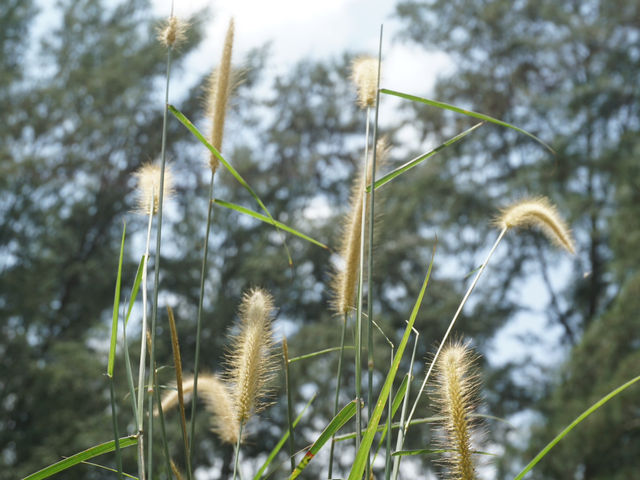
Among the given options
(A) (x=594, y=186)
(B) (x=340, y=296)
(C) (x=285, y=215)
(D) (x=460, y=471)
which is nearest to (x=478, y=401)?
(D) (x=460, y=471)

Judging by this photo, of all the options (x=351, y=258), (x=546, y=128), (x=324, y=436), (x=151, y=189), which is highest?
(x=546, y=128)

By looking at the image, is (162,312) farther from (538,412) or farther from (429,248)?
(538,412)

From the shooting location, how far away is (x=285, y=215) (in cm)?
989

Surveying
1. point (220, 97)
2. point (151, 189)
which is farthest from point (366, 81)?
point (151, 189)

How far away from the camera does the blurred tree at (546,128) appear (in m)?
8.18

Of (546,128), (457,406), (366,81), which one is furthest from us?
(546,128)

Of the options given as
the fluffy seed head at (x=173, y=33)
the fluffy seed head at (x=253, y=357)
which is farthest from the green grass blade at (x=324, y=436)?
the fluffy seed head at (x=173, y=33)

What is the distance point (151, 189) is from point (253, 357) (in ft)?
0.99

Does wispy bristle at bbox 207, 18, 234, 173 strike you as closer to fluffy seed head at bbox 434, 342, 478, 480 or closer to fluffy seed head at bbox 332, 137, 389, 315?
fluffy seed head at bbox 332, 137, 389, 315

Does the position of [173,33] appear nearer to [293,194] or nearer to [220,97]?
[220,97]

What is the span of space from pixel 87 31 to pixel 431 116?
5.03m

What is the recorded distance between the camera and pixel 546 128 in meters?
9.00

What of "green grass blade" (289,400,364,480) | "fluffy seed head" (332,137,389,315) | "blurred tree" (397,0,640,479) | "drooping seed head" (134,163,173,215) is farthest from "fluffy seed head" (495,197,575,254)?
"blurred tree" (397,0,640,479)

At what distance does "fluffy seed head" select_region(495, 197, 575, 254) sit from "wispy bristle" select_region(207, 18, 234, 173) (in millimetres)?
392
